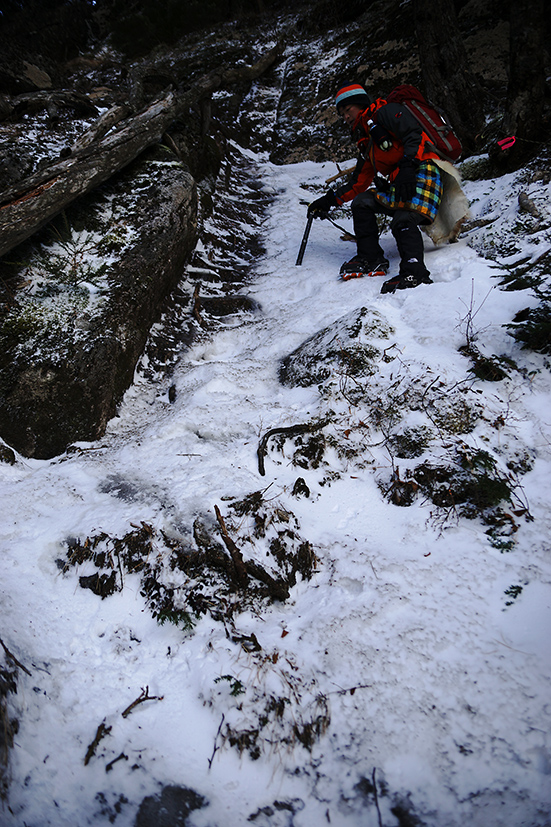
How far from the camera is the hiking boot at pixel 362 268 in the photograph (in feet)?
16.1

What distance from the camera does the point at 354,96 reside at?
15.0ft

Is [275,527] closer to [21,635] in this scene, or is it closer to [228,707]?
[228,707]

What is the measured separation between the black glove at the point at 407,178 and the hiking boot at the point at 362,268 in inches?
29.8

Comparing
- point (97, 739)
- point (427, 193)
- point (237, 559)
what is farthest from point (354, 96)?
point (97, 739)

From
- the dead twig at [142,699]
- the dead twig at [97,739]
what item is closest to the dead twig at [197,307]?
the dead twig at [142,699]

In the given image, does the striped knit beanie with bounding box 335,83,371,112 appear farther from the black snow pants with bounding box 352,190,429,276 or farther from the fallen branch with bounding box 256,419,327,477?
the fallen branch with bounding box 256,419,327,477

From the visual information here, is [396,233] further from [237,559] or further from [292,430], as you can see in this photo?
[237,559]

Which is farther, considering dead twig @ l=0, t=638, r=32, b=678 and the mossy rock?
the mossy rock

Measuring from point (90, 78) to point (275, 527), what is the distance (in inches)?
612

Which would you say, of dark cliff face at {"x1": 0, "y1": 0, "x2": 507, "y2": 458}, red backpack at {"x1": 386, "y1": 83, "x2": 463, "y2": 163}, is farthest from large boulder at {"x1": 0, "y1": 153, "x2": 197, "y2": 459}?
red backpack at {"x1": 386, "y1": 83, "x2": 463, "y2": 163}

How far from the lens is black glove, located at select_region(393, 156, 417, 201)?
4.34 m

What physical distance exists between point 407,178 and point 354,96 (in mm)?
1214

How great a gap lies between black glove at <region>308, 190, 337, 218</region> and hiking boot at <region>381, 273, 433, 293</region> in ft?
6.32

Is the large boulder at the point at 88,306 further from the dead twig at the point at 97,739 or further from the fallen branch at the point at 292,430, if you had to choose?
the dead twig at the point at 97,739
